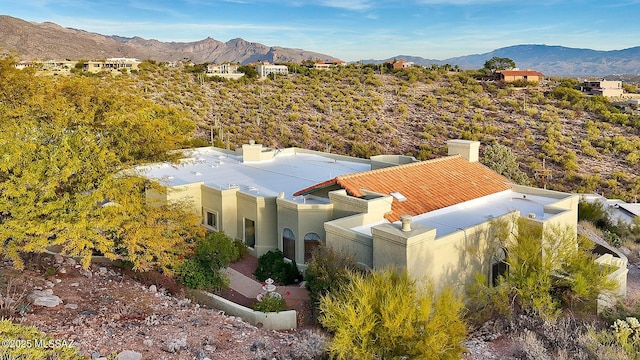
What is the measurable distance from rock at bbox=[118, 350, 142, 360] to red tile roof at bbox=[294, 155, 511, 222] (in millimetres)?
9199

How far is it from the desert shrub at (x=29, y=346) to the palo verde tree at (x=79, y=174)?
439 centimetres

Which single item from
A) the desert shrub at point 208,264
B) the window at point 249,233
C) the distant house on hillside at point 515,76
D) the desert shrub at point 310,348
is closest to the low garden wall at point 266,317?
the desert shrub at point 208,264

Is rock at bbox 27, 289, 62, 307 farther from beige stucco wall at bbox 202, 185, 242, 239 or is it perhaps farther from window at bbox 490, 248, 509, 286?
window at bbox 490, 248, 509, 286

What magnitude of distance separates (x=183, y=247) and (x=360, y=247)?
A: 19.2 feet

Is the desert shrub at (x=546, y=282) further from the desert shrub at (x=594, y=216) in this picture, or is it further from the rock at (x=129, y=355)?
the desert shrub at (x=594, y=216)

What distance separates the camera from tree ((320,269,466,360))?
32.9 feet

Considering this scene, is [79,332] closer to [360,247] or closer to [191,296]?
[191,296]

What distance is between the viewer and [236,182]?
22688 mm

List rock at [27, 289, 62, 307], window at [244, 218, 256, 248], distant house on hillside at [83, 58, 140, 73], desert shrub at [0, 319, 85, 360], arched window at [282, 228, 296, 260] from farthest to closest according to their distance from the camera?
distant house on hillside at [83, 58, 140, 73]
window at [244, 218, 256, 248]
arched window at [282, 228, 296, 260]
rock at [27, 289, 62, 307]
desert shrub at [0, 319, 85, 360]

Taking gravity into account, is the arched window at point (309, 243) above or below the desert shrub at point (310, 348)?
above

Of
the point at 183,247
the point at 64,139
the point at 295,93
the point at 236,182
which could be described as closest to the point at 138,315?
the point at 183,247

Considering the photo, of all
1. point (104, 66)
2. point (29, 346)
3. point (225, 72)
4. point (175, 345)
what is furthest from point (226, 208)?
point (104, 66)

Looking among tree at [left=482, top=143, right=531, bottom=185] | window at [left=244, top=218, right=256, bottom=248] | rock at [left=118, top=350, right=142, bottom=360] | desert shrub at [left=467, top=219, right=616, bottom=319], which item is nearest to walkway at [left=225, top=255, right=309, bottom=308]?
window at [left=244, top=218, right=256, bottom=248]

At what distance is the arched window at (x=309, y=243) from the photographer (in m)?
17.8
